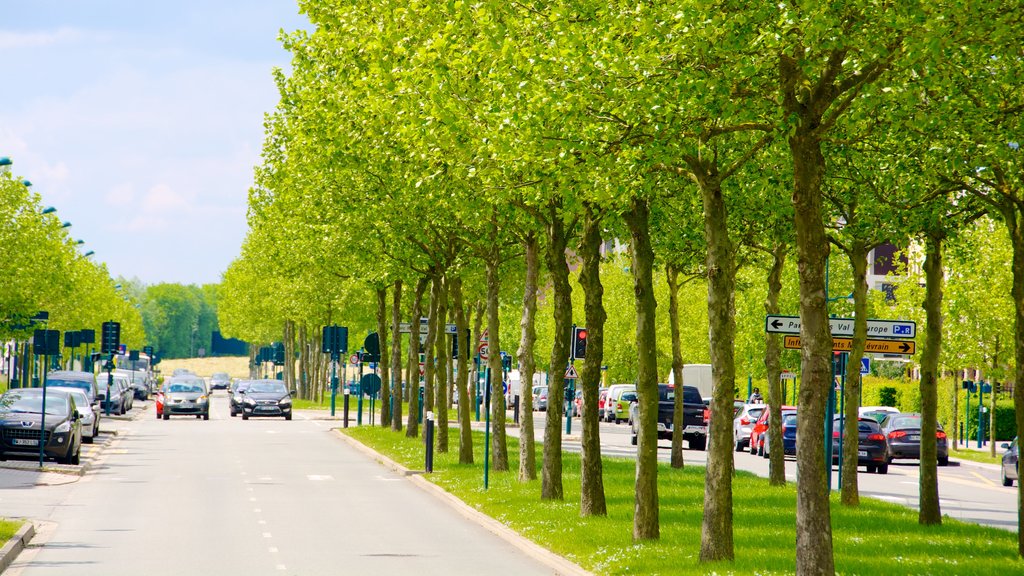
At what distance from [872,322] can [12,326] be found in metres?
32.2

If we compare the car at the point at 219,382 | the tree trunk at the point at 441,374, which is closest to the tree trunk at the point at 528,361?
the tree trunk at the point at 441,374

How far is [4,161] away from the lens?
131 feet

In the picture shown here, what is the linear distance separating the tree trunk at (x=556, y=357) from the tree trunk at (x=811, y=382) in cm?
979

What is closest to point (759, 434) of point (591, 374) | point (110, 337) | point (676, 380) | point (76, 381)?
point (676, 380)

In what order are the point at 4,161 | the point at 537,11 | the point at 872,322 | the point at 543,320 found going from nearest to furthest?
the point at 537,11 → the point at 872,322 → the point at 4,161 → the point at 543,320

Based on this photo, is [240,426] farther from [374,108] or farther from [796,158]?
[796,158]

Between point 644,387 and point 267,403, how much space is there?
46.2 meters

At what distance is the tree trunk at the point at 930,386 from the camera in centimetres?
1969

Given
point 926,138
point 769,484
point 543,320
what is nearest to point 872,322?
point 926,138

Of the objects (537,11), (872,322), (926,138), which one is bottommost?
(872,322)

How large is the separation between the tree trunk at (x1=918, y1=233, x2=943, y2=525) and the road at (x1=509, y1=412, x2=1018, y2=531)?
348 centimetres

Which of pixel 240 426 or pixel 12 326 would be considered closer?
pixel 12 326

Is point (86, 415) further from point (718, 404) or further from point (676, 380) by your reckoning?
point (718, 404)

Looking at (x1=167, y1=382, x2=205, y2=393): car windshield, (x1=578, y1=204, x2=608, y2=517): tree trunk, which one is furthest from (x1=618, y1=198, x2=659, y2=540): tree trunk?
(x1=167, y1=382, x2=205, y2=393): car windshield
